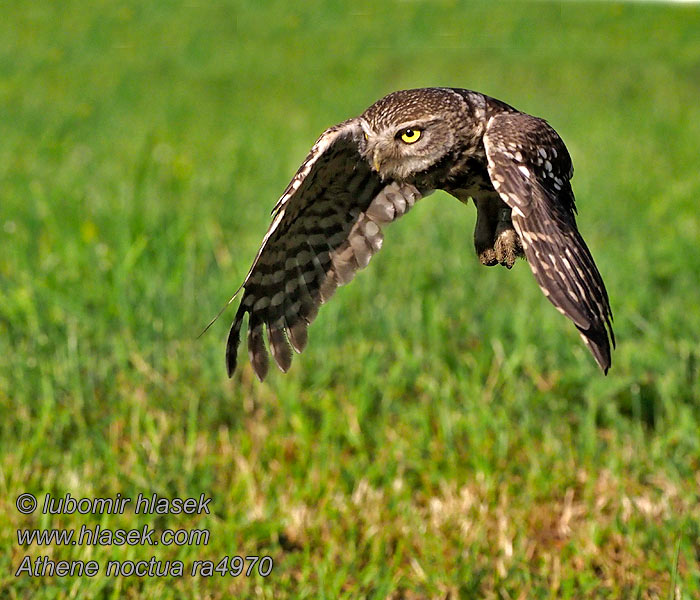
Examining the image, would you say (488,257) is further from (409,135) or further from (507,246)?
(409,135)

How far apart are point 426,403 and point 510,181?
2.50 m

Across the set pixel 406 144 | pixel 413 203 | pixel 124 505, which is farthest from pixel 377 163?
pixel 124 505

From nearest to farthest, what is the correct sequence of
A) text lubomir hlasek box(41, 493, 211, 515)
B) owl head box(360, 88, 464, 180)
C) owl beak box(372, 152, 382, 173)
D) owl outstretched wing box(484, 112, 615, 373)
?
owl outstretched wing box(484, 112, 615, 373)
owl head box(360, 88, 464, 180)
owl beak box(372, 152, 382, 173)
text lubomir hlasek box(41, 493, 211, 515)

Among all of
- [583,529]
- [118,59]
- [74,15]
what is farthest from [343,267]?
[74,15]

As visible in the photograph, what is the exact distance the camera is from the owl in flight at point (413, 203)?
2160 millimetres

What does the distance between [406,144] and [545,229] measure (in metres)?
0.52

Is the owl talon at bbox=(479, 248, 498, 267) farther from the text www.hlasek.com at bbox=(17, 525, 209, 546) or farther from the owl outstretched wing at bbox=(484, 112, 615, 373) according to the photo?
the text www.hlasek.com at bbox=(17, 525, 209, 546)

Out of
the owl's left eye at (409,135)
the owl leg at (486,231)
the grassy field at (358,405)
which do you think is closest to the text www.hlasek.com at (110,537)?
the grassy field at (358,405)

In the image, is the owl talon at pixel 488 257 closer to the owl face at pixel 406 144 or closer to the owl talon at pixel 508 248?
the owl talon at pixel 508 248

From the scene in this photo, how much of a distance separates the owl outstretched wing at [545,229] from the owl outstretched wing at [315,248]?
458mm

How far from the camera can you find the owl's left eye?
2471 millimetres

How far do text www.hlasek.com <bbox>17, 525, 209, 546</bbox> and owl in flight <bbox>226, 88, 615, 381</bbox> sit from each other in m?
1.21

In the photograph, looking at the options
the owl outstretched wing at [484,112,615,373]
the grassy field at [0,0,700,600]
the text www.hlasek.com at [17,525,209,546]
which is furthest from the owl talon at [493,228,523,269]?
the text www.hlasek.com at [17,525,209,546]

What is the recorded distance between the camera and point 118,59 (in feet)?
54.4
